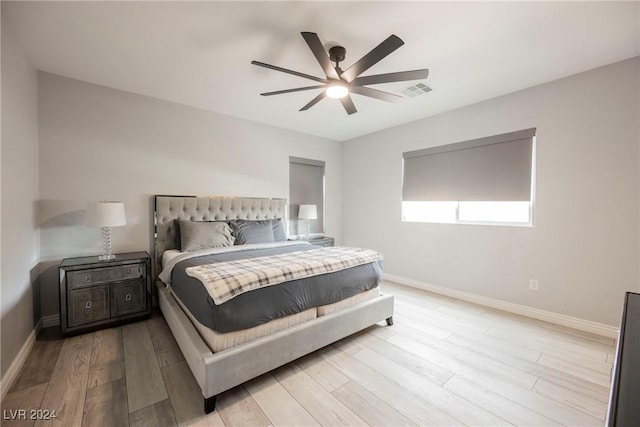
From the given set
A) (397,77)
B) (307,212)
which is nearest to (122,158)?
(307,212)

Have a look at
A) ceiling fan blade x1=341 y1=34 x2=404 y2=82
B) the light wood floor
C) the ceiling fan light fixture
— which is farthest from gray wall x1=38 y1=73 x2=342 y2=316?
ceiling fan blade x1=341 y1=34 x2=404 y2=82

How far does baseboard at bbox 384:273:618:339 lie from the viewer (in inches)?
104

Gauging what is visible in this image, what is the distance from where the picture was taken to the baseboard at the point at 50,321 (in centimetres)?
270

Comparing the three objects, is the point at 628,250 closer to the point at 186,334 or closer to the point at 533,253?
the point at 533,253

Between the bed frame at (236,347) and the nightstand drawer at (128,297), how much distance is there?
0.21 metres

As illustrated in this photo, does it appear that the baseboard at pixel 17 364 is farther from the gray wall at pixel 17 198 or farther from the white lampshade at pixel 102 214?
the white lampshade at pixel 102 214

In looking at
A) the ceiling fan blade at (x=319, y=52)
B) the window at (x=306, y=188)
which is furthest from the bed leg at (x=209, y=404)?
the window at (x=306, y=188)

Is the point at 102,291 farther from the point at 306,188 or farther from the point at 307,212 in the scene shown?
the point at 306,188

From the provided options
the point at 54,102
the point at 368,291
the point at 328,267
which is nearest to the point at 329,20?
the point at 328,267

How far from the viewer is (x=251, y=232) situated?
11.7 ft

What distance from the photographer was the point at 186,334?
75.6 inches

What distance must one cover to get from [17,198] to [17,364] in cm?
130

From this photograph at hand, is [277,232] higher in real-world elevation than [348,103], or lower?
lower

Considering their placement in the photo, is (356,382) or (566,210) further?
(566,210)
